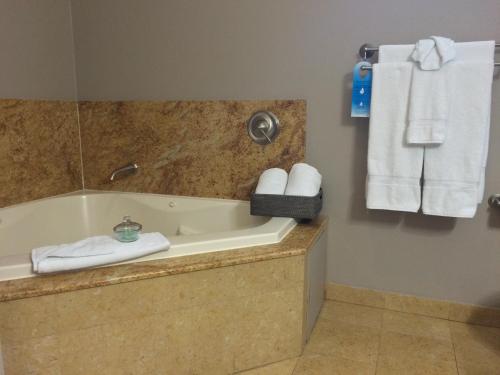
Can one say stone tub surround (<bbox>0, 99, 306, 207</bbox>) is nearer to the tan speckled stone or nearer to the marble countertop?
the marble countertop

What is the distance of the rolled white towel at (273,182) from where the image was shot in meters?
1.83

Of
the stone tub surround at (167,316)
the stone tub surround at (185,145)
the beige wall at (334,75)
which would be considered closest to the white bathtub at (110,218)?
the stone tub surround at (185,145)

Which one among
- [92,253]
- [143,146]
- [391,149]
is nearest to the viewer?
[92,253]

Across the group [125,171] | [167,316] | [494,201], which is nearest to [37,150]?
[125,171]

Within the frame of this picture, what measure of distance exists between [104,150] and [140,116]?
0.33 m

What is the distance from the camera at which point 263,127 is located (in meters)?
Result: 2.04

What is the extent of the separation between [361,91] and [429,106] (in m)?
0.31

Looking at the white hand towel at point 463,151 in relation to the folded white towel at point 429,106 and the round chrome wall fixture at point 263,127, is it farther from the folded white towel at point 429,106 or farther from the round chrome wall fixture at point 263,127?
the round chrome wall fixture at point 263,127

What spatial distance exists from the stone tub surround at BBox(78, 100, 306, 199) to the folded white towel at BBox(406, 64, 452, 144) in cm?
54

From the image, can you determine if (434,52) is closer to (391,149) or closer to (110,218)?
(391,149)

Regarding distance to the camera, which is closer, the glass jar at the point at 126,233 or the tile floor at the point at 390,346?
the glass jar at the point at 126,233

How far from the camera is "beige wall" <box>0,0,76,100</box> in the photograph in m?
1.97

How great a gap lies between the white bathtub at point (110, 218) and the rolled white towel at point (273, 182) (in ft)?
0.51

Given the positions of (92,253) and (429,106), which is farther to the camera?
(429,106)
